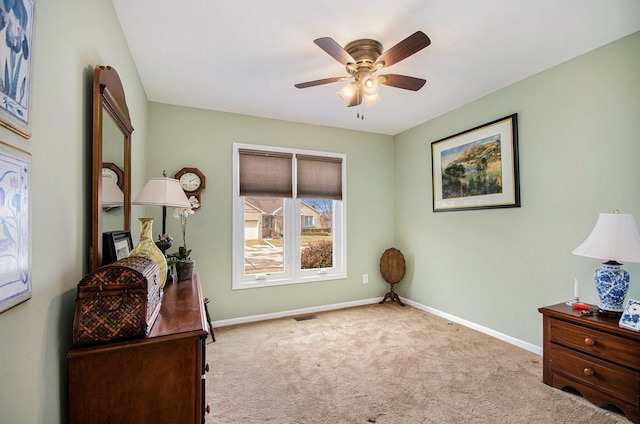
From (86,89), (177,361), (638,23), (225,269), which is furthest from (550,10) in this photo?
(225,269)

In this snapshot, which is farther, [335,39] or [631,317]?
[335,39]

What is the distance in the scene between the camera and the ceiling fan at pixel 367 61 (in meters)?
1.88

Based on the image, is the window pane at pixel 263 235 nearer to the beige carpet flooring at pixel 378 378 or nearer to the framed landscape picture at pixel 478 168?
the beige carpet flooring at pixel 378 378

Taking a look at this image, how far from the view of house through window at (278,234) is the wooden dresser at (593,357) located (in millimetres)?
2501

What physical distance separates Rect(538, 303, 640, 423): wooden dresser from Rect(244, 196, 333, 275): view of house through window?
250 cm

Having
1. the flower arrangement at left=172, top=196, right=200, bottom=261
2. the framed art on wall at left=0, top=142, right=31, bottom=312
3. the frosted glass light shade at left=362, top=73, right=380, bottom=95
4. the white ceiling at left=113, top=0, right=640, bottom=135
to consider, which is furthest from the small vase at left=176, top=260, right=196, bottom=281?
the frosted glass light shade at left=362, top=73, right=380, bottom=95

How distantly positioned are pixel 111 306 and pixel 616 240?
9.03 ft

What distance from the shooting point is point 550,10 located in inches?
74.7

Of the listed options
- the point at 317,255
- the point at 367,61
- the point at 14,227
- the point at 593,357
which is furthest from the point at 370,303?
the point at 14,227

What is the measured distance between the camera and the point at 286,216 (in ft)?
12.9

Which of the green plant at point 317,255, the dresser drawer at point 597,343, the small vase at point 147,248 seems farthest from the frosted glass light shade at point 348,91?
the dresser drawer at point 597,343

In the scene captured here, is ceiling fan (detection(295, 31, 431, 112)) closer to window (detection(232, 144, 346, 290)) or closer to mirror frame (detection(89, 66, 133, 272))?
mirror frame (detection(89, 66, 133, 272))

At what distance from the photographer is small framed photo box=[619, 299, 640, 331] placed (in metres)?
1.84

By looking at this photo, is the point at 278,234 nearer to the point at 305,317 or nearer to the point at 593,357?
the point at 305,317
